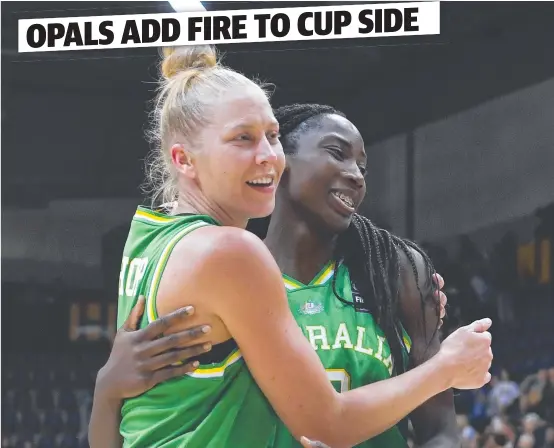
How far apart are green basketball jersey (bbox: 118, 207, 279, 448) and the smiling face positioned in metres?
0.68

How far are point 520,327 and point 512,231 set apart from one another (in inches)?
11.5

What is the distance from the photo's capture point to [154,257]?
1.71 metres

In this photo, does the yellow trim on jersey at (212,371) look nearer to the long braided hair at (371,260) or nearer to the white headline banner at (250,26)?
the long braided hair at (371,260)

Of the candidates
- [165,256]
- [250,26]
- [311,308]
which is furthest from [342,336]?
[250,26]

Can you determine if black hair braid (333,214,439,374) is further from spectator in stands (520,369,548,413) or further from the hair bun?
the hair bun

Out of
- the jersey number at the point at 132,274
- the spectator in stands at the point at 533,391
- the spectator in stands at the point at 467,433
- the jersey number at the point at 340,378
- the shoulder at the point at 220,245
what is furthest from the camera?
the spectator in stands at the point at 533,391

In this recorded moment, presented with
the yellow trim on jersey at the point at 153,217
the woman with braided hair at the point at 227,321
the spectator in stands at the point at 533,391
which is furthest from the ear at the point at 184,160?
the spectator in stands at the point at 533,391

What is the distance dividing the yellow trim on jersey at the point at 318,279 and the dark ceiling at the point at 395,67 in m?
0.42

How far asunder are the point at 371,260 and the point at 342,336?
0.24 metres

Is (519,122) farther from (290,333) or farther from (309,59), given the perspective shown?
(290,333)

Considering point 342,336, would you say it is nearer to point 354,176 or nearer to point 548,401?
point 354,176

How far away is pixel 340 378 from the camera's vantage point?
224 cm

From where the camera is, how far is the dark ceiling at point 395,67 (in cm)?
259

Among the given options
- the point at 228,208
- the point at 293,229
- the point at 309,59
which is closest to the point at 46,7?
the point at 309,59
